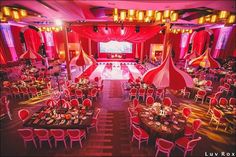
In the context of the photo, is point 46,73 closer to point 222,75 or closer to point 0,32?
point 0,32

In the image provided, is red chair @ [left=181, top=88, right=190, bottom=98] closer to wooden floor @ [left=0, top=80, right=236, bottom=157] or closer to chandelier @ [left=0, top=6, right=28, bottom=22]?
wooden floor @ [left=0, top=80, right=236, bottom=157]

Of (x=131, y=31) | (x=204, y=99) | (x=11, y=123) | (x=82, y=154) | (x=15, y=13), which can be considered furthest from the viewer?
(x=131, y=31)

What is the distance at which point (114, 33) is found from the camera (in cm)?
1013

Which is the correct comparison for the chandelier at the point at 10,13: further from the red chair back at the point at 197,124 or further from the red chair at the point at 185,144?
the red chair back at the point at 197,124

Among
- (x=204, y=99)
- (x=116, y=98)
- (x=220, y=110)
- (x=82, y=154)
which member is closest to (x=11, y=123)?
(x=82, y=154)

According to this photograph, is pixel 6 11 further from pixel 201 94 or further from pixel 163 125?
pixel 201 94

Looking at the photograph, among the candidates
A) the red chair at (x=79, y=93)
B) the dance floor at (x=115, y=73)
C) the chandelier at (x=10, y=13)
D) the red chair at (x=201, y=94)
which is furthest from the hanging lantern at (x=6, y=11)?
the red chair at (x=201, y=94)

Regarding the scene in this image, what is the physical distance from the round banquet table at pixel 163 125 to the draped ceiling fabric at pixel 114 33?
622cm

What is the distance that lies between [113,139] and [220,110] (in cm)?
531

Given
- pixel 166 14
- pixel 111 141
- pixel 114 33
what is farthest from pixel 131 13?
pixel 111 141

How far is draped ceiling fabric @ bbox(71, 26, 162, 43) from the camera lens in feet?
33.6

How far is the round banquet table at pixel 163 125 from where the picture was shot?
5.21 meters

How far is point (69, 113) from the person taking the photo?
6.15m

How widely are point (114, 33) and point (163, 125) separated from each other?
282 inches
